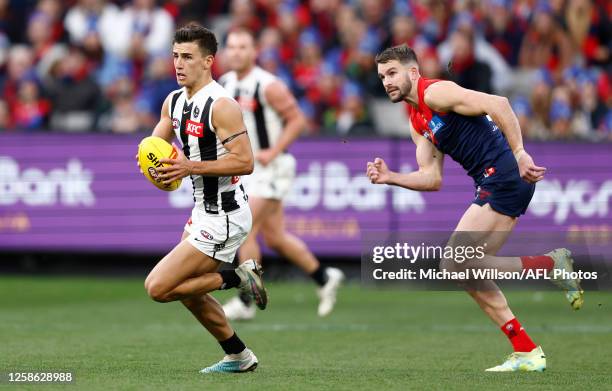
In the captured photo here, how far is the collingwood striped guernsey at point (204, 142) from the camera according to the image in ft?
26.1

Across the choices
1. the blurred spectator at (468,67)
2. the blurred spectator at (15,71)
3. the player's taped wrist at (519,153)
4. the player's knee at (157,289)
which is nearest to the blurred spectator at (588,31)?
the blurred spectator at (468,67)

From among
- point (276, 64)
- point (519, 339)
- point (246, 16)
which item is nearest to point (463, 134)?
point (519, 339)

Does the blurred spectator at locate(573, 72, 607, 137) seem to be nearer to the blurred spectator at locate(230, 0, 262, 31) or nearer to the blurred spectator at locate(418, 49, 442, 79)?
the blurred spectator at locate(418, 49, 442, 79)

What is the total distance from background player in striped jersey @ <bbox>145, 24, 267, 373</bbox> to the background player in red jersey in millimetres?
1147

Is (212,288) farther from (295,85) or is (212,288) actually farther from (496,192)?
(295,85)

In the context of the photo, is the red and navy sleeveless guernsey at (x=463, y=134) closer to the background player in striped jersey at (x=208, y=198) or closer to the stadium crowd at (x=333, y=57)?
the background player in striped jersey at (x=208, y=198)

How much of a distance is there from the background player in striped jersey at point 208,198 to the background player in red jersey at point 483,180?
1.15 meters

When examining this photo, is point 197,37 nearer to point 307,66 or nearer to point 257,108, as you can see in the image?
point 257,108

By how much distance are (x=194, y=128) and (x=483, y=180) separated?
82.9 inches

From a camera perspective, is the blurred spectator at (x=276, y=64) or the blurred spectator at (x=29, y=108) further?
the blurred spectator at (x=29, y=108)

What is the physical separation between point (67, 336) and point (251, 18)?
9.56m

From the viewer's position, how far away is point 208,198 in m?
8.08

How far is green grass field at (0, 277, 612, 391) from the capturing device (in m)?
7.79

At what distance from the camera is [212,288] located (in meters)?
7.89
